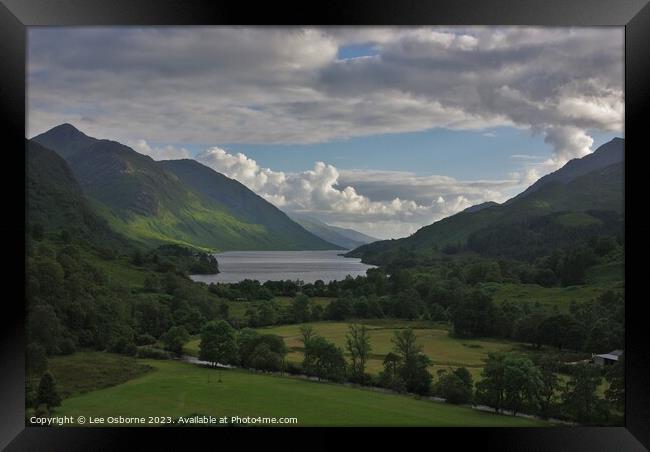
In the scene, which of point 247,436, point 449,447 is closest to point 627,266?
point 449,447

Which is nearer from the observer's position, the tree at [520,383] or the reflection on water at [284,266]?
the tree at [520,383]

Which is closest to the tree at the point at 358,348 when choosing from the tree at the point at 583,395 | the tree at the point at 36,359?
the tree at the point at 583,395

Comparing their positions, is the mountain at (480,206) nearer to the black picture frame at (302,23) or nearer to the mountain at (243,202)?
the mountain at (243,202)

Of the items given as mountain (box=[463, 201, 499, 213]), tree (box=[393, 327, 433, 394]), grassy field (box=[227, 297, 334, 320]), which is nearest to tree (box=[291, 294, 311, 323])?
grassy field (box=[227, 297, 334, 320])

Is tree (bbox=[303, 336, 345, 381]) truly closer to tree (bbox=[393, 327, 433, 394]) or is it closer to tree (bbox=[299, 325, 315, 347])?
tree (bbox=[299, 325, 315, 347])

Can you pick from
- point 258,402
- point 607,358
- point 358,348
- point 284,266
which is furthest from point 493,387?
point 284,266
